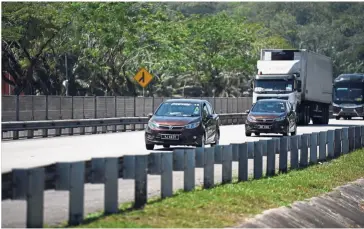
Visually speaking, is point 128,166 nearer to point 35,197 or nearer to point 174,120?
point 35,197

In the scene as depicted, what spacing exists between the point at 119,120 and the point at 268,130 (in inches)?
361

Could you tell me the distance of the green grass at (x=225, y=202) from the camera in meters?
13.8

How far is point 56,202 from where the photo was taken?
1583cm

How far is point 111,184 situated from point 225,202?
9.65ft

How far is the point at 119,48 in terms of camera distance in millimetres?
73000

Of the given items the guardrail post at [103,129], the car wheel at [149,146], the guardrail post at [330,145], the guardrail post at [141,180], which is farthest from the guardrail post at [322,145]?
the guardrail post at [103,129]

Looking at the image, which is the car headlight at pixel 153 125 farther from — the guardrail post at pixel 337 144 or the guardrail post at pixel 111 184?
the guardrail post at pixel 111 184

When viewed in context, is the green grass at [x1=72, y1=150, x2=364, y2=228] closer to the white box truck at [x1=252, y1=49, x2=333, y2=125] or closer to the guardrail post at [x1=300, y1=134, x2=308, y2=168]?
the guardrail post at [x1=300, y1=134, x2=308, y2=168]

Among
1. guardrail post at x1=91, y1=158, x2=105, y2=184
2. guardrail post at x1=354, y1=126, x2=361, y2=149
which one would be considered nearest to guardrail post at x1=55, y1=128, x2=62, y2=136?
guardrail post at x1=354, y1=126, x2=361, y2=149

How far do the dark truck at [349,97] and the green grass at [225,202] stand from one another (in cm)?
5316

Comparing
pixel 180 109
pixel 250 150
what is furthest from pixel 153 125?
pixel 250 150

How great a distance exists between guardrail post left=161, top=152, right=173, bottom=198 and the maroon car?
49.7 feet

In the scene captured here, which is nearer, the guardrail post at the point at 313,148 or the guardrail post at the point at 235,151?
the guardrail post at the point at 235,151

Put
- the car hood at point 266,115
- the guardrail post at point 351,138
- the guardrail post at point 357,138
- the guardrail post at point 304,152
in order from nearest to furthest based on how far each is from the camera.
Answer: the guardrail post at point 304,152, the guardrail post at point 351,138, the guardrail post at point 357,138, the car hood at point 266,115
